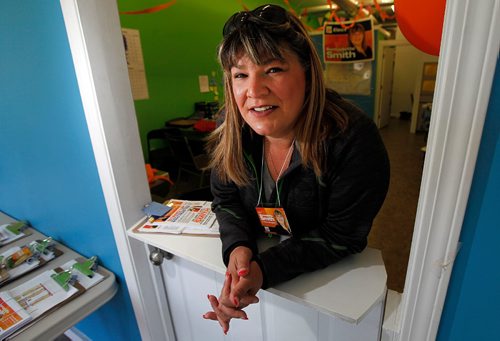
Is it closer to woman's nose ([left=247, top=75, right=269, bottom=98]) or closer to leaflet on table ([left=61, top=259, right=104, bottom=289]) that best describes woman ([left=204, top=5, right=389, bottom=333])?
woman's nose ([left=247, top=75, right=269, bottom=98])

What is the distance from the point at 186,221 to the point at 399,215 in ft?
8.30

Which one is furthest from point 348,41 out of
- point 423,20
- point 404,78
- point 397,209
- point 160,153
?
point 404,78

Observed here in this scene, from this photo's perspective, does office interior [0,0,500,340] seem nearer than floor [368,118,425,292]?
Yes

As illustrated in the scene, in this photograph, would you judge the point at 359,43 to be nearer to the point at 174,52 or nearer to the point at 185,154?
the point at 174,52

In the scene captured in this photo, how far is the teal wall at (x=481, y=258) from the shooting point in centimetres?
42

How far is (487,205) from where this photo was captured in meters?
0.44

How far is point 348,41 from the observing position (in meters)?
4.41

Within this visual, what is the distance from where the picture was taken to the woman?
2.01 ft

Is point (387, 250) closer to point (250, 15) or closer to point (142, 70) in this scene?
point (250, 15)

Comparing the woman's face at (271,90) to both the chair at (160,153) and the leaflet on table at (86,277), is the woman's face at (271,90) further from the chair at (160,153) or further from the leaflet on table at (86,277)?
the chair at (160,153)

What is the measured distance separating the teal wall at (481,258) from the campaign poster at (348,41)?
4236 mm

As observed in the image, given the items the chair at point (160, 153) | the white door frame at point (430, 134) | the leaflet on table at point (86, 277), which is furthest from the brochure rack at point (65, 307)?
the chair at point (160, 153)

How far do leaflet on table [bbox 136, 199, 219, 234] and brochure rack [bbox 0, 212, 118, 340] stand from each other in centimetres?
35

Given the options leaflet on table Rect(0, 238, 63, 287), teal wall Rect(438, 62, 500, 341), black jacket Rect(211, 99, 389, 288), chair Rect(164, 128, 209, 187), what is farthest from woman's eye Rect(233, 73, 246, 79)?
chair Rect(164, 128, 209, 187)
